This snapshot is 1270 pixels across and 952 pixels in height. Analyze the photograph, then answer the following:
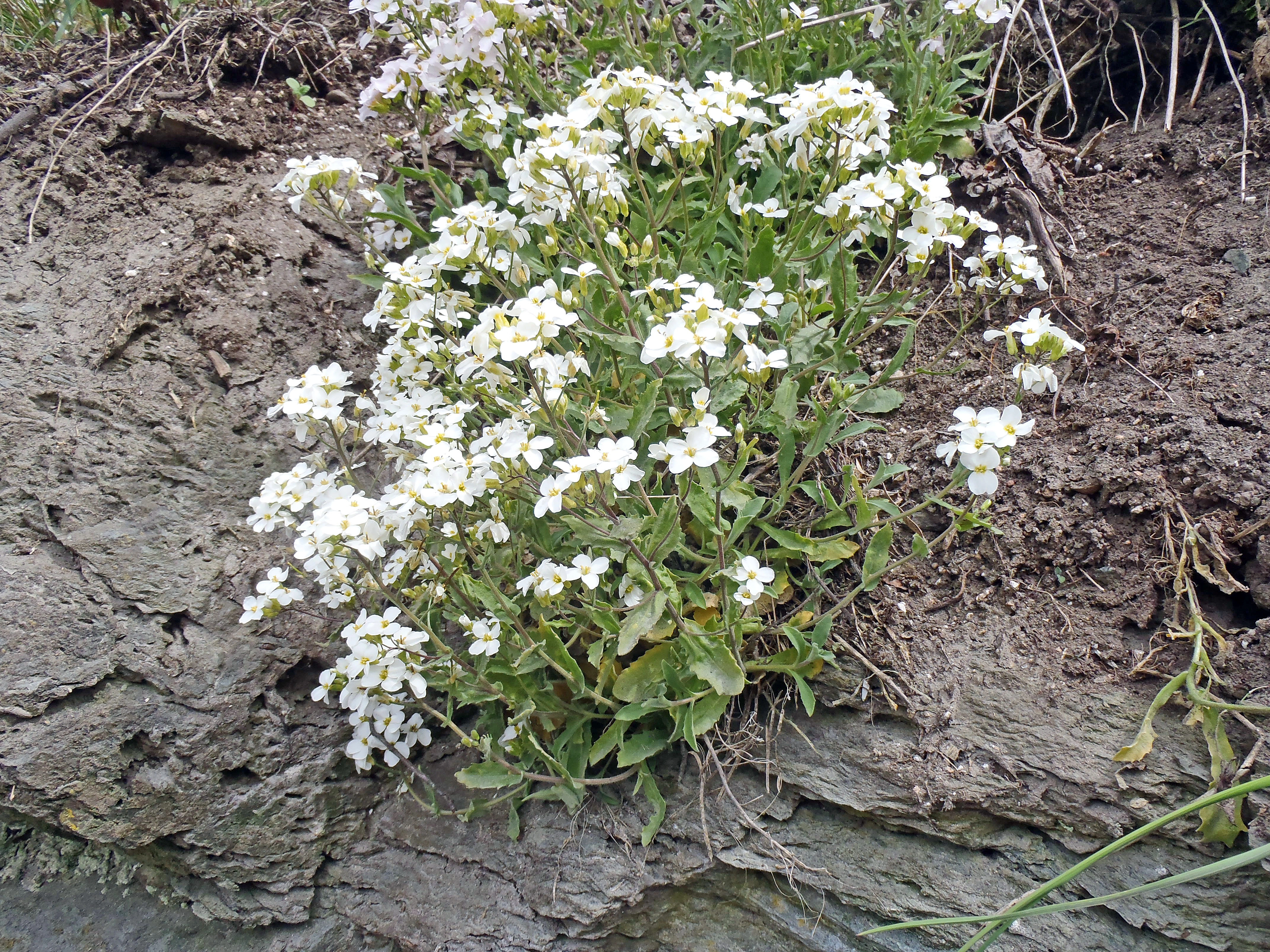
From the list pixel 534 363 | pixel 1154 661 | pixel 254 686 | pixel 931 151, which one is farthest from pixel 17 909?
pixel 931 151

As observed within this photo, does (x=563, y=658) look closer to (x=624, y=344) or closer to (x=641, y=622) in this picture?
(x=641, y=622)

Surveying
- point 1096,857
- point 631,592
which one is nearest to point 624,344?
point 631,592

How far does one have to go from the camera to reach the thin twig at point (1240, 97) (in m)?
2.76

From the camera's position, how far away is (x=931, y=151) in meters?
2.80

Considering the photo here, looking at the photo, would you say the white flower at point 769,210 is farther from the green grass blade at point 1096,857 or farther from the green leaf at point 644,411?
the green grass blade at point 1096,857

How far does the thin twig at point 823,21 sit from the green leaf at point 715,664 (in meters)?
2.09

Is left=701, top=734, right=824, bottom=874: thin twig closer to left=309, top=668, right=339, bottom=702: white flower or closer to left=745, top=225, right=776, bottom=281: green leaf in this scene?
left=309, top=668, right=339, bottom=702: white flower

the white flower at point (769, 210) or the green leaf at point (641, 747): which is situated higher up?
the white flower at point (769, 210)

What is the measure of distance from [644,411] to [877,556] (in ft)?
2.47

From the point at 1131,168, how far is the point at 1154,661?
1.96 metres

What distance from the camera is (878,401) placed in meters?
2.53

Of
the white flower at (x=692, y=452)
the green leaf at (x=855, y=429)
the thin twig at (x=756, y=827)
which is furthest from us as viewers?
the green leaf at (x=855, y=429)

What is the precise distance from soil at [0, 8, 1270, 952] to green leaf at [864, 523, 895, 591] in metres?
0.19

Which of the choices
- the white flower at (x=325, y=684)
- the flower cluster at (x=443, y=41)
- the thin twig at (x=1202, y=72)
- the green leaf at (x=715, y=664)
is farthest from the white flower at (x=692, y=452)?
the thin twig at (x=1202, y=72)
